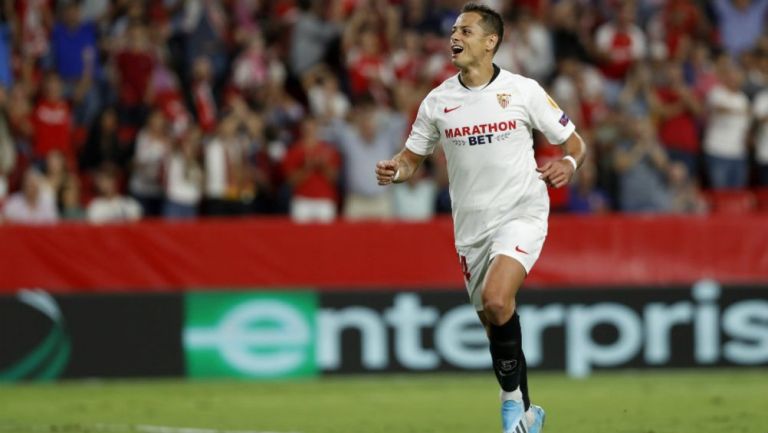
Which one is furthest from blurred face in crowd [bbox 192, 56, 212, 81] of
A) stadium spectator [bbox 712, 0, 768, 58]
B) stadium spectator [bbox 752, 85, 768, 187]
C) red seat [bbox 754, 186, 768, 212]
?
stadium spectator [bbox 712, 0, 768, 58]

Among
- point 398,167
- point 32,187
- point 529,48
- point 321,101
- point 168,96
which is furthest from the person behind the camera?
point 529,48

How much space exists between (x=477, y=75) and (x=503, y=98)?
230 millimetres

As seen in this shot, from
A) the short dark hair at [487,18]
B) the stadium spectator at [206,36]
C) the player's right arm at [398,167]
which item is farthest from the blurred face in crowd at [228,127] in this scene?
the short dark hair at [487,18]

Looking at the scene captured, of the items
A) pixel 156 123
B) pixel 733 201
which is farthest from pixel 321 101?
pixel 733 201

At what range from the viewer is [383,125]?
18.1 meters

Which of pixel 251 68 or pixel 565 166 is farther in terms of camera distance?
pixel 251 68

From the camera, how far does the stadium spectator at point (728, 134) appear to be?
18641mm

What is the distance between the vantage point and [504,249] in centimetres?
902

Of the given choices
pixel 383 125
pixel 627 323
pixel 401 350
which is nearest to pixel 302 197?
pixel 383 125

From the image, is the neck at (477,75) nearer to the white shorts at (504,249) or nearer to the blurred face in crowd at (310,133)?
the white shorts at (504,249)

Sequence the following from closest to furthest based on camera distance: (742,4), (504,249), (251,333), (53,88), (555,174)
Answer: (555,174) → (504,249) → (251,333) → (53,88) → (742,4)

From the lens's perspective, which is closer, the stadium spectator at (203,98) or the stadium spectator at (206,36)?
the stadium spectator at (203,98)

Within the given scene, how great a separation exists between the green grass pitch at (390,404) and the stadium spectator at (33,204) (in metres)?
2.43

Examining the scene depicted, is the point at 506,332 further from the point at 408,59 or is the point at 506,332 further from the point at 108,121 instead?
the point at 408,59
